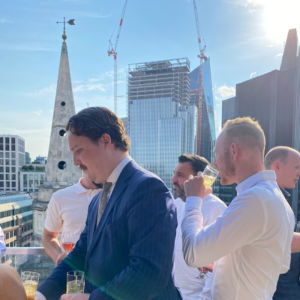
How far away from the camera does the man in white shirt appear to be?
141 centimetres

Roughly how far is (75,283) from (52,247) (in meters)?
1.74

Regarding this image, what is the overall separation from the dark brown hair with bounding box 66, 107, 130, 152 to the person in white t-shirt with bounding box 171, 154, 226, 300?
101 centimetres

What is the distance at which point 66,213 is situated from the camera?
3.07 m

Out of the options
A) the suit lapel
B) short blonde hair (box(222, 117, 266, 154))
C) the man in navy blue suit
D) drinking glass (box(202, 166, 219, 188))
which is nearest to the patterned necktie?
the man in navy blue suit

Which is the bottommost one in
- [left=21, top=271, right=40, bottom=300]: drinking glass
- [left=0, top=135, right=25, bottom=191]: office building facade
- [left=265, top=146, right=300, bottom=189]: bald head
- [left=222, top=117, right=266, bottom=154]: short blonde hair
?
[left=0, top=135, right=25, bottom=191]: office building facade

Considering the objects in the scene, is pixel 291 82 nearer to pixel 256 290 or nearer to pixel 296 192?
pixel 296 192

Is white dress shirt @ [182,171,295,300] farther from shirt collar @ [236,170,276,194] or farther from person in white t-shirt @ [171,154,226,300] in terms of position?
person in white t-shirt @ [171,154,226,300]

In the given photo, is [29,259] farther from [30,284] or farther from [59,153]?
[59,153]

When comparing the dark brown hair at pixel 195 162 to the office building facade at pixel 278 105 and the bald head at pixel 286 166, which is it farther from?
the office building facade at pixel 278 105

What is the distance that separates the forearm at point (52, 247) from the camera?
2997 mm

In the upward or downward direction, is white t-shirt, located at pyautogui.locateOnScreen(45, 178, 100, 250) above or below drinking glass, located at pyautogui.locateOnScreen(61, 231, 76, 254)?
above

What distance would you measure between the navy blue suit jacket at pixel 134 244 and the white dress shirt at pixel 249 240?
0.71ft

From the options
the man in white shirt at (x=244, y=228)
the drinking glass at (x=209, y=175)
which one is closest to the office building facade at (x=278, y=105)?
the drinking glass at (x=209, y=175)

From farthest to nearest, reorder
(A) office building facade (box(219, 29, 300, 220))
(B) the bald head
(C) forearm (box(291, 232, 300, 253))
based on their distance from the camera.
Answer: (A) office building facade (box(219, 29, 300, 220)), (B) the bald head, (C) forearm (box(291, 232, 300, 253))
